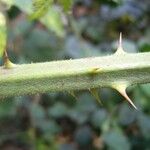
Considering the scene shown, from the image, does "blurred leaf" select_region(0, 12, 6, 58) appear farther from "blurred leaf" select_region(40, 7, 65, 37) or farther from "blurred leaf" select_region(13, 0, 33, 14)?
"blurred leaf" select_region(40, 7, 65, 37)

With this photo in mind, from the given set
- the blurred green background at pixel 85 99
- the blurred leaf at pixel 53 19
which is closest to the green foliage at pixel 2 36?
the blurred leaf at pixel 53 19

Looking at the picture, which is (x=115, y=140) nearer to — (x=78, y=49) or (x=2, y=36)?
(x=78, y=49)

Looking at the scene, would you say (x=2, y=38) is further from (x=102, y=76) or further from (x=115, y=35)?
(x=115, y=35)

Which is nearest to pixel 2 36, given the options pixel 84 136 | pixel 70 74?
pixel 70 74

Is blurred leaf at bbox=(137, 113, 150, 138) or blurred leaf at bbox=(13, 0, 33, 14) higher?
blurred leaf at bbox=(13, 0, 33, 14)

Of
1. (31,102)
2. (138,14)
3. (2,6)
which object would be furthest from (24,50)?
(2,6)

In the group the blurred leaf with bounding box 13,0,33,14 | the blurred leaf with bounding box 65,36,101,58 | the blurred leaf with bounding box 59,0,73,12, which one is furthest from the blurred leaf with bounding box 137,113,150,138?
the blurred leaf with bounding box 59,0,73,12
